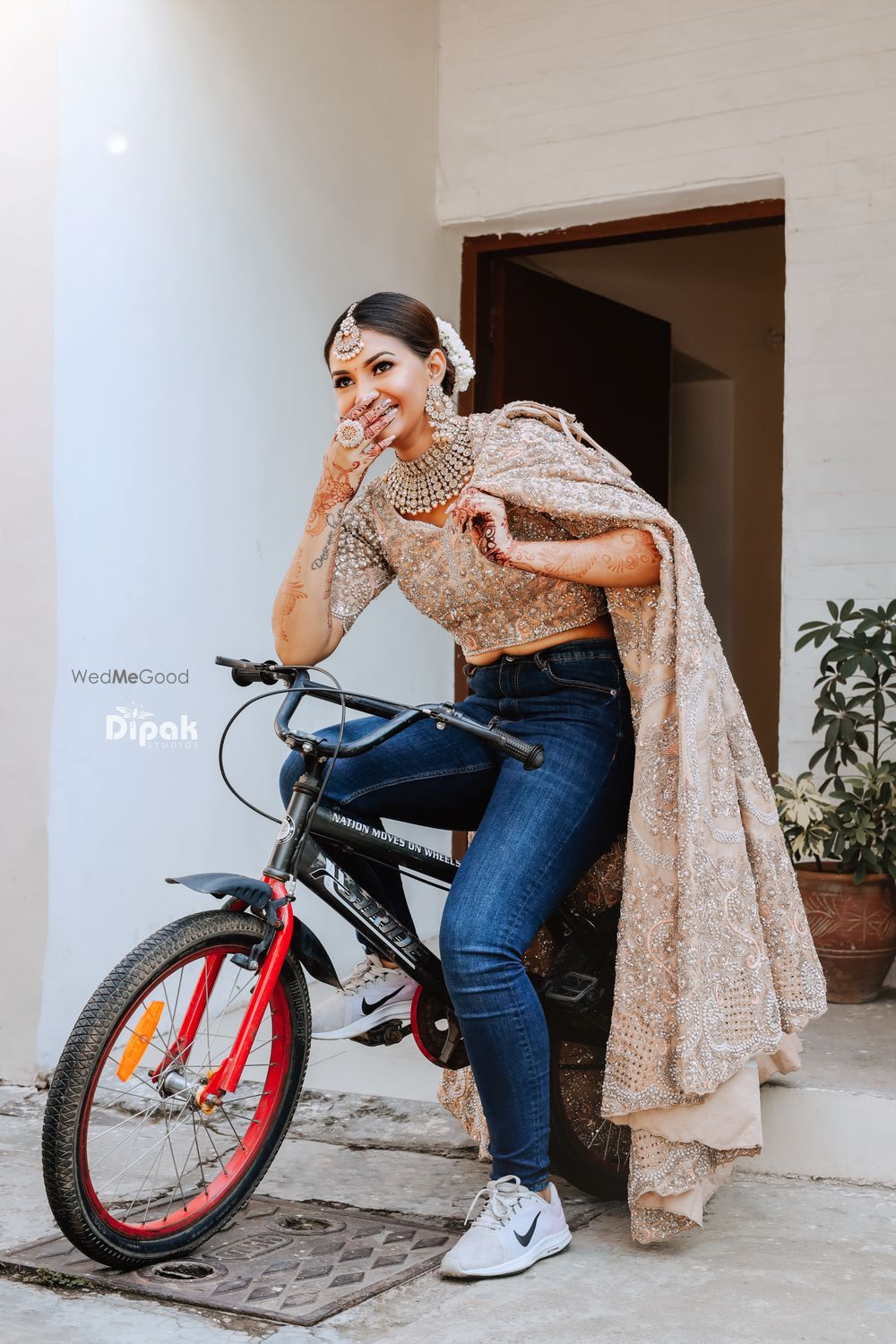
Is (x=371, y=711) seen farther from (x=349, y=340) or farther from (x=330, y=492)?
(x=349, y=340)

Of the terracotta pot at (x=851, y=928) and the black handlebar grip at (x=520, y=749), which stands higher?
the black handlebar grip at (x=520, y=749)

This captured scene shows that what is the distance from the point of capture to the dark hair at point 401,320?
2293mm

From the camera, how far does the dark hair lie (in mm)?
2293

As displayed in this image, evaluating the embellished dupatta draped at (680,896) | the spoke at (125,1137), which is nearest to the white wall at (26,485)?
the spoke at (125,1137)

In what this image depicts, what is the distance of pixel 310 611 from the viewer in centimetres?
236

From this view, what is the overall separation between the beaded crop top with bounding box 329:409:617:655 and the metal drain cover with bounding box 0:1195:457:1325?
0.97m

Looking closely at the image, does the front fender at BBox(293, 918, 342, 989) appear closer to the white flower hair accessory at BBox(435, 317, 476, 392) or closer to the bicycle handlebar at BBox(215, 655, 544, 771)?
the bicycle handlebar at BBox(215, 655, 544, 771)

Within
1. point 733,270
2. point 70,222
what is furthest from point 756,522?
point 70,222

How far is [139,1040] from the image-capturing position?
1998 millimetres

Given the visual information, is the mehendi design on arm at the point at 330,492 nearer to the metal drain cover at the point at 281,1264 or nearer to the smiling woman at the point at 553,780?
the smiling woman at the point at 553,780

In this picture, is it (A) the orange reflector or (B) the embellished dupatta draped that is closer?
(A) the orange reflector

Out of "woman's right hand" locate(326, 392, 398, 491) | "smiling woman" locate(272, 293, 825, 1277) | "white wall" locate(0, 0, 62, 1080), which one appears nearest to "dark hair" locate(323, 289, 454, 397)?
"smiling woman" locate(272, 293, 825, 1277)

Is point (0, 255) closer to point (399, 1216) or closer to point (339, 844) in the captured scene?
point (339, 844)

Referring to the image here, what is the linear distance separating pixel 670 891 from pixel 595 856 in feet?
0.55
